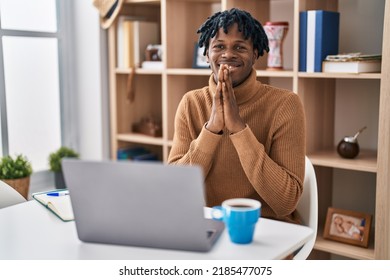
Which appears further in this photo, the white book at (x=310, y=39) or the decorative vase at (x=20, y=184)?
the decorative vase at (x=20, y=184)

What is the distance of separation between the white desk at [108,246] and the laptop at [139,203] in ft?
0.06

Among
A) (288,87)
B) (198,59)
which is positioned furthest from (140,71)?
(288,87)

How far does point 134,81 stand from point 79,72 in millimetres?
294

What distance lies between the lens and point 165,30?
2.62 metres

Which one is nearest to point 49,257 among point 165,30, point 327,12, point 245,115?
point 245,115

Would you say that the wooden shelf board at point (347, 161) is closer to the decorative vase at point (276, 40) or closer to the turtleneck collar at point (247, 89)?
the decorative vase at point (276, 40)

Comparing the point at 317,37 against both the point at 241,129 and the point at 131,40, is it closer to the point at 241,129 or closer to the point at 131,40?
the point at 241,129

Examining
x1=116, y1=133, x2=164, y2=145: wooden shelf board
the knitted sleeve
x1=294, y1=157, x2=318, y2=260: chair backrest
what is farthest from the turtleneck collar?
x1=116, y1=133, x2=164, y2=145: wooden shelf board

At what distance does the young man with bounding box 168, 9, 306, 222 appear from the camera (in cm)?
147

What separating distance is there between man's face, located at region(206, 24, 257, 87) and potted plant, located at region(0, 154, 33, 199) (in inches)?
46.8

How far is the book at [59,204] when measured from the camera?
4.24 ft

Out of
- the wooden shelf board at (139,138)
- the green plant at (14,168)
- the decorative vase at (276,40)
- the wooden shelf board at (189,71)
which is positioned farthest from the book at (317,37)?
the green plant at (14,168)

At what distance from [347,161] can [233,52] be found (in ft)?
2.82

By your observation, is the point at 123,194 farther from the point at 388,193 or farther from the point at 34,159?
the point at 34,159
